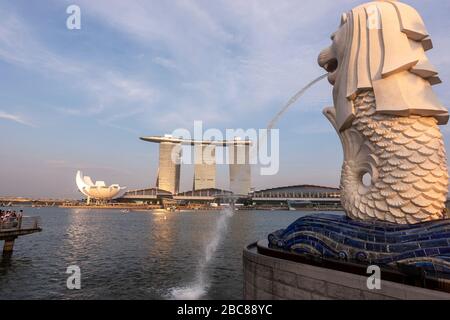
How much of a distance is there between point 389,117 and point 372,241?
3600 mm

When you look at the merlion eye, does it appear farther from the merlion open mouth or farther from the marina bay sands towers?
the marina bay sands towers

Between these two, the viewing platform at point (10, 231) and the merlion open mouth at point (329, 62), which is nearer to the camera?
the merlion open mouth at point (329, 62)

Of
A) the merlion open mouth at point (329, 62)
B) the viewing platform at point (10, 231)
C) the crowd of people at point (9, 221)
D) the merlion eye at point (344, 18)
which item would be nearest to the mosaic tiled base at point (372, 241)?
the merlion open mouth at point (329, 62)

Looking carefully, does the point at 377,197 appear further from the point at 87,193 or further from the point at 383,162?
the point at 87,193

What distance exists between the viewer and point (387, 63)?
32.0 ft

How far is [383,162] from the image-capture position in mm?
9383

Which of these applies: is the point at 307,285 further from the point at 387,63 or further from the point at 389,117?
the point at 387,63

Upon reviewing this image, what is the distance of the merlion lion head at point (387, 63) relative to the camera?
9453mm

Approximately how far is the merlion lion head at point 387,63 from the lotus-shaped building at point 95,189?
429ft

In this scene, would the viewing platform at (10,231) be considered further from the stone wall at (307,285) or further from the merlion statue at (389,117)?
the merlion statue at (389,117)

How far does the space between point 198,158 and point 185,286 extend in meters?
144

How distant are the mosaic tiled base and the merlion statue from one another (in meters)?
Result: 0.74

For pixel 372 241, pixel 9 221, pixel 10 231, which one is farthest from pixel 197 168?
pixel 372 241

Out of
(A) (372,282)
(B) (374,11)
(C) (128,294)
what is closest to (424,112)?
(B) (374,11)
